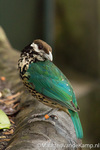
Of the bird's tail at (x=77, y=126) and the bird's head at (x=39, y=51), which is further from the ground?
the bird's head at (x=39, y=51)

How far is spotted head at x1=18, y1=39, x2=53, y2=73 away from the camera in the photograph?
8.90 feet

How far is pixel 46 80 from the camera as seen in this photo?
108 inches

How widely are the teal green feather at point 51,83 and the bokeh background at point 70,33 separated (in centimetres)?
416

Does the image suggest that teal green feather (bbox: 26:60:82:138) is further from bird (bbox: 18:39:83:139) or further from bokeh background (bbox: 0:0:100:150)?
bokeh background (bbox: 0:0:100:150)

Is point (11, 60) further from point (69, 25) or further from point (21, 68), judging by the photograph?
point (69, 25)

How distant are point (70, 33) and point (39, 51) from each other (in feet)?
17.0

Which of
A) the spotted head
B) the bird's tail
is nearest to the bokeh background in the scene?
the spotted head

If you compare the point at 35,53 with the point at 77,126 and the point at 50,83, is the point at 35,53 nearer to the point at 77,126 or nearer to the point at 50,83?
the point at 50,83

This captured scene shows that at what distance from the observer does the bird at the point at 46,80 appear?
105 inches

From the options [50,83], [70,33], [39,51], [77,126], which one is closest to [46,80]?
[50,83]

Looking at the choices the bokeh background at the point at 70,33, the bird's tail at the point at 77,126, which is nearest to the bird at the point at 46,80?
the bird's tail at the point at 77,126

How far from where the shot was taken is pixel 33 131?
2426 mm

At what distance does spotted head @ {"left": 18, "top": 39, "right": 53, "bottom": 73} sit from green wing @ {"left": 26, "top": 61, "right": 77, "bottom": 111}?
5cm

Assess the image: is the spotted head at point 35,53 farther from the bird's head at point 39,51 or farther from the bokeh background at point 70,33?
the bokeh background at point 70,33
